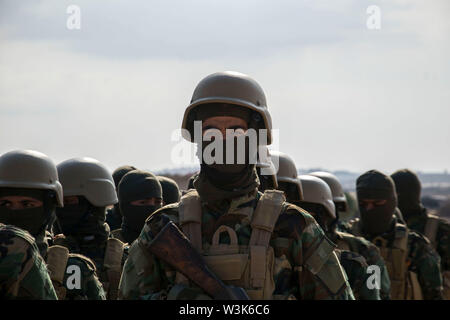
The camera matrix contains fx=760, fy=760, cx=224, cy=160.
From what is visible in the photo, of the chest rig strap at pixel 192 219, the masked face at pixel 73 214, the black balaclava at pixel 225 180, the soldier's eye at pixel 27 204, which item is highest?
the black balaclava at pixel 225 180

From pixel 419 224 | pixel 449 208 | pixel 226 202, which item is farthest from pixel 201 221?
pixel 449 208

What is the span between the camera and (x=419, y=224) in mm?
10977

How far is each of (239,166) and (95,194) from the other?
3748mm

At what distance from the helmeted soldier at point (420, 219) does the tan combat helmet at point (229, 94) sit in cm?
614

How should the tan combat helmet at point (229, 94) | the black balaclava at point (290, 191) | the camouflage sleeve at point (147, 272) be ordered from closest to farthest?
the camouflage sleeve at point (147, 272) → the tan combat helmet at point (229, 94) → the black balaclava at point (290, 191)

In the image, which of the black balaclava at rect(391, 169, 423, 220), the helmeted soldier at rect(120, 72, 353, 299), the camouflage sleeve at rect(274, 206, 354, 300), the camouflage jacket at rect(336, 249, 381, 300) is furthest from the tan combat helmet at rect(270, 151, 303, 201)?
the black balaclava at rect(391, 169, 423, 220)

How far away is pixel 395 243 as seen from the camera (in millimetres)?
8977

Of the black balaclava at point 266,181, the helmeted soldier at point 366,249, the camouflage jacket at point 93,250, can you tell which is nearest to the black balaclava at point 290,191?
the helmeted soldier at point 366,249

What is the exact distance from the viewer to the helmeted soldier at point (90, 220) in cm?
711

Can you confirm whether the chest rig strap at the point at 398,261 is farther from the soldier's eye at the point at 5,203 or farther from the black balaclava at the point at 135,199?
the soldier's eye at the point at 5,203

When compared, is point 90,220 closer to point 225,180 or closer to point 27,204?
point 27,204

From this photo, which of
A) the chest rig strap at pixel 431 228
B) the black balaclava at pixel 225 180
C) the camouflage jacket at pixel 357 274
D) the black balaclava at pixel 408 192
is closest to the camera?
the black balaclava at pixel 225 180

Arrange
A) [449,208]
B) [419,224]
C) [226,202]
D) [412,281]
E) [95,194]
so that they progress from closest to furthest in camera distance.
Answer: [226,202], [95,194], [412,281], [419,224], [449,208]
